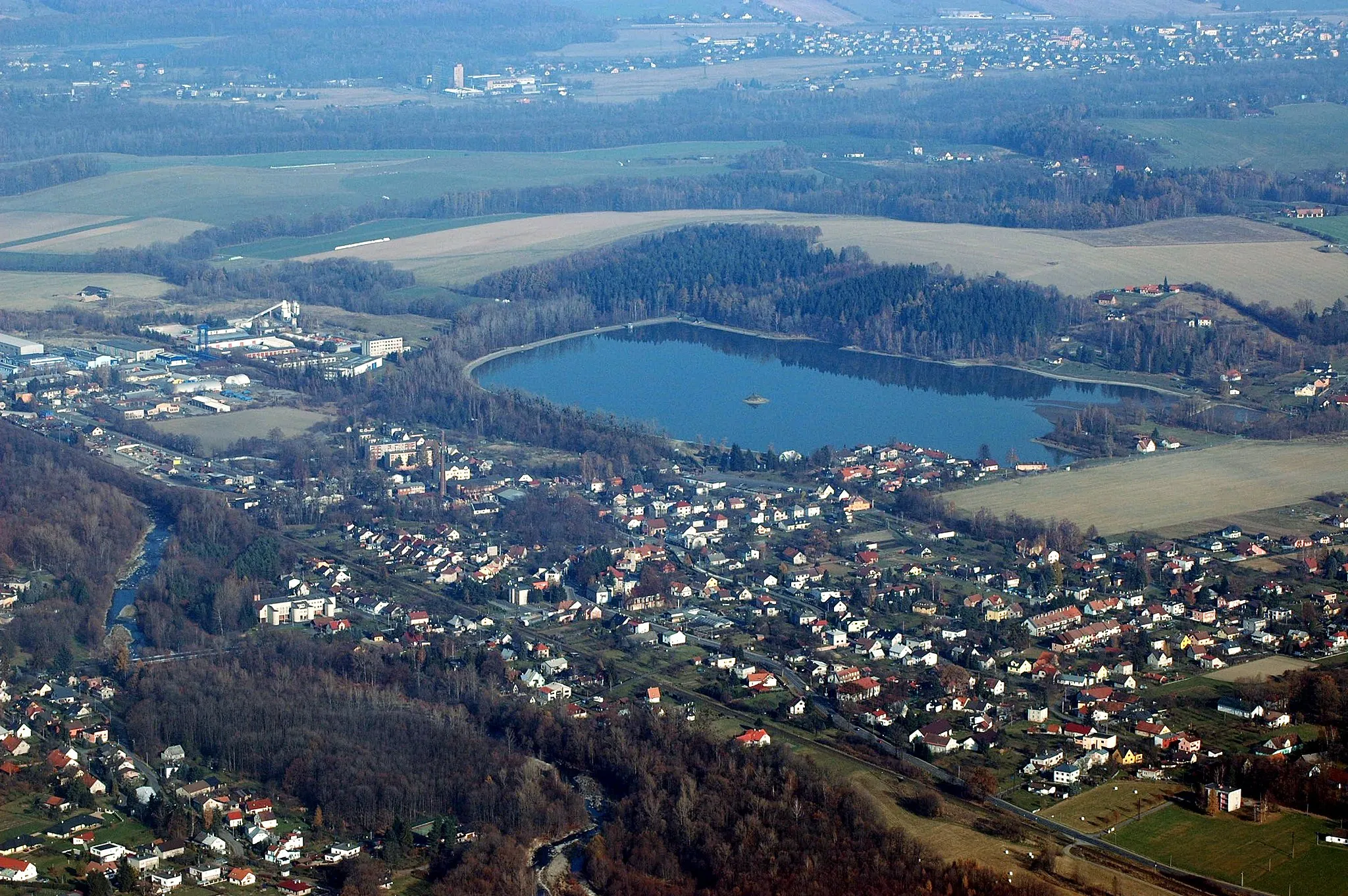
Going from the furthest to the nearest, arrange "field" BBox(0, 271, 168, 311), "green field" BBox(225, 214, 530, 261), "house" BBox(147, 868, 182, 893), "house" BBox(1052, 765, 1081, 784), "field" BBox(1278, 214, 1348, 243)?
"green field" BBox(225, 214, 530, 261), "field" BBox(1278, 214, 1348, 243), "field" BBox(0, 271, 168, 311), "house" BBox(1052, 765, 1081, 784), "house" BBox(147, 868, 182, 893)

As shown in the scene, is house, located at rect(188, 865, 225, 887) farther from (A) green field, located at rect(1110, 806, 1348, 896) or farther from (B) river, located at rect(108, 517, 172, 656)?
(A) green field, located at rect(1110, 806, 1348, 896)

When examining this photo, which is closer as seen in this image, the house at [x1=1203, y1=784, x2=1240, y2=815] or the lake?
the house at [x1=1203, y1=784, x2=1240, y2=815]

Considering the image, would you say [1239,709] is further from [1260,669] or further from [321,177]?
[321,177]

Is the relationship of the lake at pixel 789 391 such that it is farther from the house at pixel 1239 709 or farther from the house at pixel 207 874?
the house at pixel 207 874

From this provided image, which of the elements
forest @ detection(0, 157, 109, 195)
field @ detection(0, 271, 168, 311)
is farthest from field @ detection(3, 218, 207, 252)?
forest @ detection(0, 157, 109, 195)

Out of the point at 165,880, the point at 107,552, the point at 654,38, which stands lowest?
the point at 107,552

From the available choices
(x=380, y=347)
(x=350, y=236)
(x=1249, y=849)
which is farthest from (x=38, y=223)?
(x=1249, y=849)

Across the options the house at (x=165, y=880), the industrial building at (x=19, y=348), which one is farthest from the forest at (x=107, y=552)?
the industrial building at (x=19, y=348)
